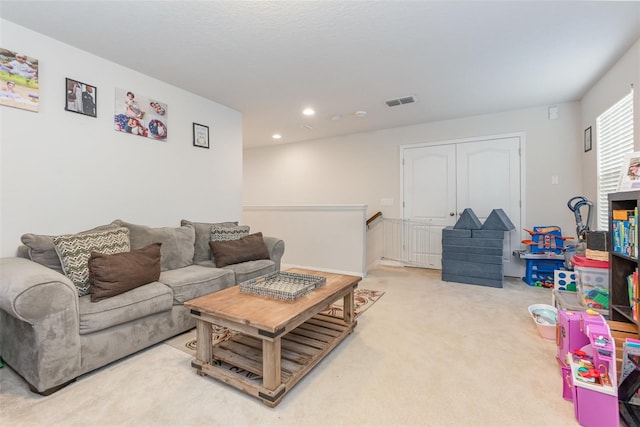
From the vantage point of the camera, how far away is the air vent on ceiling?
3.68 metres

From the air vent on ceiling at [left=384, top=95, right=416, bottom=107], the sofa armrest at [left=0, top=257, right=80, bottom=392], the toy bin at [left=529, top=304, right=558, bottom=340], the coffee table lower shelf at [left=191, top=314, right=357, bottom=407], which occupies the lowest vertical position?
the coffee table lower shelf at [left=191, top=314, right=357, bottom=407]

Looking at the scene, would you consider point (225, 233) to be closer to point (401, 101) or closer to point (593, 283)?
point (401, 101)

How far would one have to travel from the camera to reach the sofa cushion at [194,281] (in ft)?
7.61

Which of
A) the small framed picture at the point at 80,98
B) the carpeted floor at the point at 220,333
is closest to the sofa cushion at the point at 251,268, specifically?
the carpeted floor at the point at 220,333

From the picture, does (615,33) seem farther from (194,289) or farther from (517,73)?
(194,289)

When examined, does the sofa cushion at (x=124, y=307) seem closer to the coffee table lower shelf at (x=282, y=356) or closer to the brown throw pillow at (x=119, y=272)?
the brown throw pillow at (x=119, y=272)

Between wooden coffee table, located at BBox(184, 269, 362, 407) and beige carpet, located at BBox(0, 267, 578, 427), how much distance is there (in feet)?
0.24

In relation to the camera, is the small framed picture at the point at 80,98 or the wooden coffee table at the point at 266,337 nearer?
the wooden coffee table at the point at 266,337

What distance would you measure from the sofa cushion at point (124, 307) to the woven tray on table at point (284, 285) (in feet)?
1.99

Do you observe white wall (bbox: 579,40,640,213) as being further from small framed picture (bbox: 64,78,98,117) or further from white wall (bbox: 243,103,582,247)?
small framed picture (bbox: 64,78,98,117)

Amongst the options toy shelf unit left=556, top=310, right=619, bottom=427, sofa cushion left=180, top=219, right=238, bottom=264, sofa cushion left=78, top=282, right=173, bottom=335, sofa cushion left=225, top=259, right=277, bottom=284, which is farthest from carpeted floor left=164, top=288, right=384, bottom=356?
toy shelf unit left=556, top=310, right=619, bottom=427

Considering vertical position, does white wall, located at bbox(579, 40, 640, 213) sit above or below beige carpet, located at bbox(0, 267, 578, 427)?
above

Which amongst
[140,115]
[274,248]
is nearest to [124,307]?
[274,248]

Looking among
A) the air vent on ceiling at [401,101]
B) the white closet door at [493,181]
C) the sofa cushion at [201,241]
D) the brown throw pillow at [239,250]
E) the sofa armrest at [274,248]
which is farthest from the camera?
the white closet door at [493,181]
